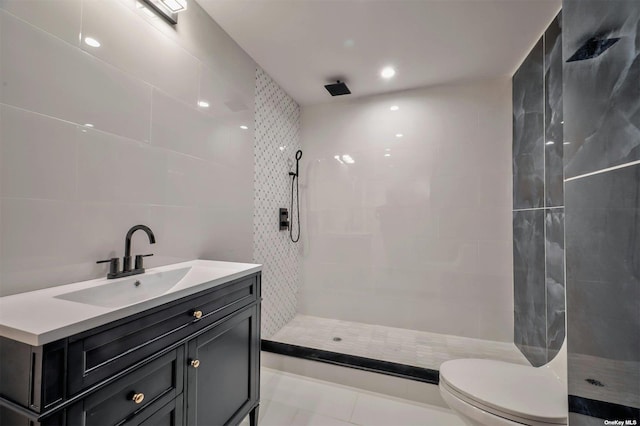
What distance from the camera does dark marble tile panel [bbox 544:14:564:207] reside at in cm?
159

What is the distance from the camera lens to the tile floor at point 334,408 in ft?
5.34

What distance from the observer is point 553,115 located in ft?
5.50

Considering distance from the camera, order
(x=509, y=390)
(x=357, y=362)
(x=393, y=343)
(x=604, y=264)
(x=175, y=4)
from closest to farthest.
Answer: (x=604, y=264) → (x=509, y=390) → (x=175, y=4) → (x=357, y=362) → (x=393, y=343)

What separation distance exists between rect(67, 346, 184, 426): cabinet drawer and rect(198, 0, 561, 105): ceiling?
1.90 m

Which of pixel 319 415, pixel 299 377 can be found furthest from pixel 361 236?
pixel 319 415

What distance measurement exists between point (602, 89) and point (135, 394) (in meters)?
1.50

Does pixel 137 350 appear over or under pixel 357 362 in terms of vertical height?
over

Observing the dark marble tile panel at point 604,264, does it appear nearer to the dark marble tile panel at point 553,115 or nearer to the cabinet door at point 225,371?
the dark marble tile panel at point 553,115

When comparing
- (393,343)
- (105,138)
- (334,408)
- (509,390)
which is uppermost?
→ (105,138)

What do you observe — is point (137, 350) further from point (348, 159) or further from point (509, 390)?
point (348, 159)

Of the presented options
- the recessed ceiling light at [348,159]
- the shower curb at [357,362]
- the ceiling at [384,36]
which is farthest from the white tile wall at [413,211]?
the shower curb at [357,362]

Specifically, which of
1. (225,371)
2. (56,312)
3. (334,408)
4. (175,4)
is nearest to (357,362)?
(334,408)

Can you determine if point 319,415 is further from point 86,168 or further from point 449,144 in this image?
point 449,144

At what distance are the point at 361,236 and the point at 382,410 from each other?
143 cm
